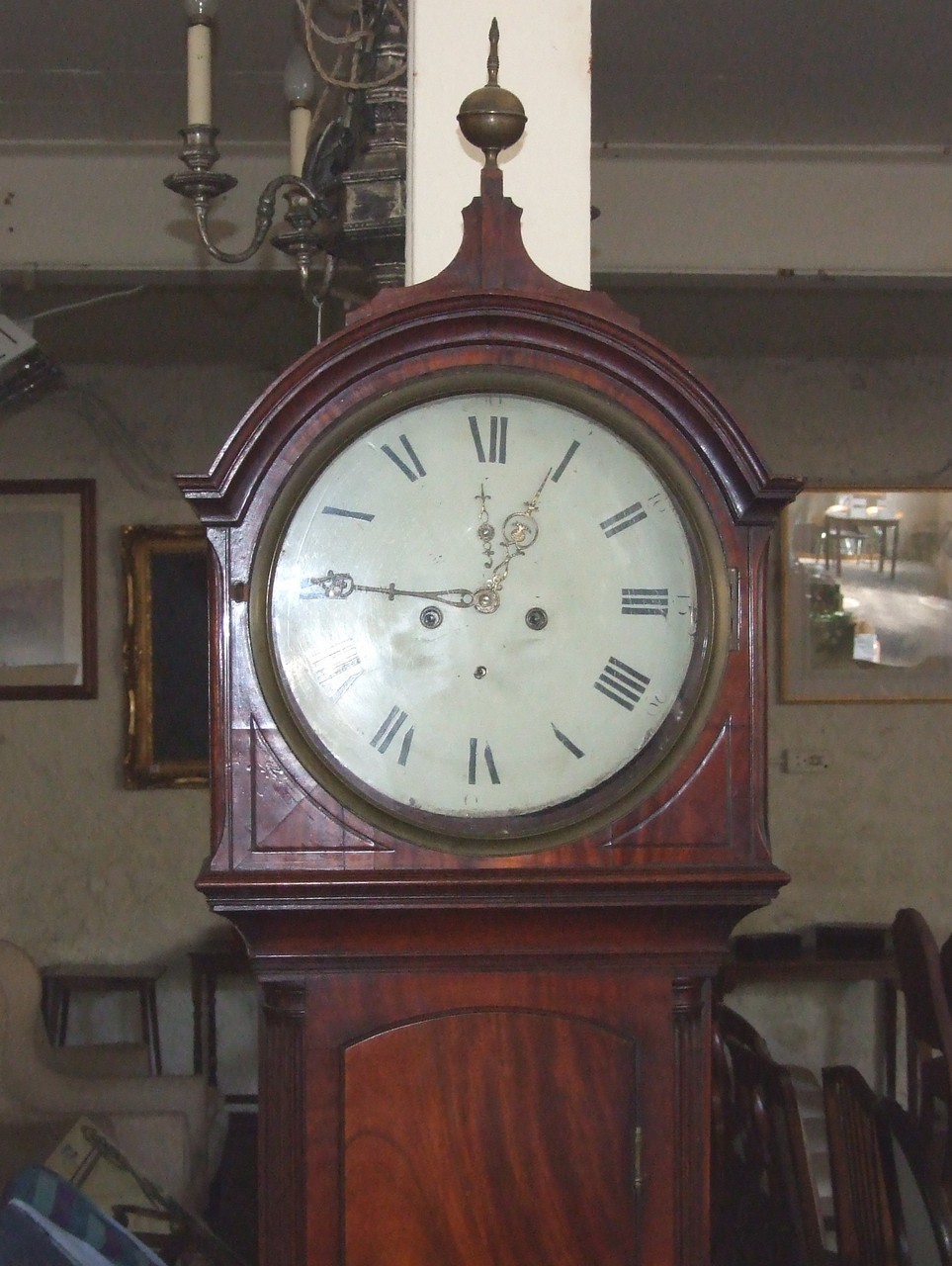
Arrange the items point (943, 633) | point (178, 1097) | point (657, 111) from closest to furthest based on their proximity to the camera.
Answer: point (657, 111) < point (178, 1097) < point (943, 633)

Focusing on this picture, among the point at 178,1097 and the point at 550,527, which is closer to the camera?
the point at 550,527

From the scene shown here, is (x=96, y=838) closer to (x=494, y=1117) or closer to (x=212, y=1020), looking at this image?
(x=212, y=1020)

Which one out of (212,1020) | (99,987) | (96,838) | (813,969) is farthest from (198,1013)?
(813,969)

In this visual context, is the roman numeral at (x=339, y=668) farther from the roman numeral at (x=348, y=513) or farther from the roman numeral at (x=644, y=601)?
the roman numeral at (x=644, y=601)

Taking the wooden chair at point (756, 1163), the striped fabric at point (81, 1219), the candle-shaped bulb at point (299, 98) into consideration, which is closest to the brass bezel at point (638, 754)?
the striped fabric at point (81, 1219)

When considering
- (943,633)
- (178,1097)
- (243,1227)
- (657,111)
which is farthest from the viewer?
(943,633)

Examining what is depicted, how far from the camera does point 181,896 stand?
475 centimetres

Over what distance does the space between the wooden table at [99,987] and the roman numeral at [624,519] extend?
147 inches

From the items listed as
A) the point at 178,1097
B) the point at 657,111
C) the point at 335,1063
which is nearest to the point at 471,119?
the point at 335,1063

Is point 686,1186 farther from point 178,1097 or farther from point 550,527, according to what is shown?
point 178,1097

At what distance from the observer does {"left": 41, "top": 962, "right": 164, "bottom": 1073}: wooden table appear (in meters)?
4.51

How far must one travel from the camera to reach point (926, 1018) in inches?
87.2

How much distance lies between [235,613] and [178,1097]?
2.67 meters

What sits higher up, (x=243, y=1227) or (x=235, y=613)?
(x=235, y=613)
